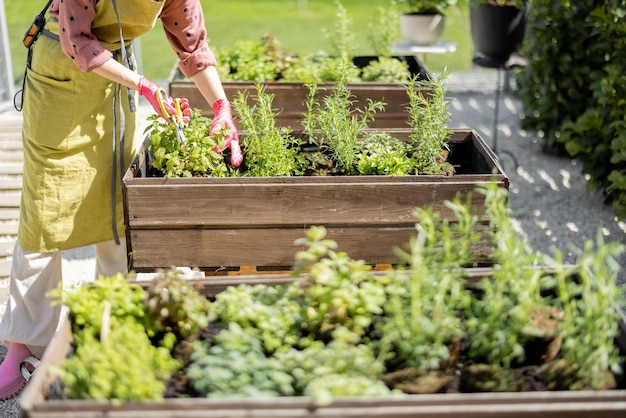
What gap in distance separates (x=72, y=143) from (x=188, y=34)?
514 millimetres

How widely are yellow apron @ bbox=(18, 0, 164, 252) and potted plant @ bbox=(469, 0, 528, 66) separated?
251 centimetres

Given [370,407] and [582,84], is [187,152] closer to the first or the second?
[370,407]

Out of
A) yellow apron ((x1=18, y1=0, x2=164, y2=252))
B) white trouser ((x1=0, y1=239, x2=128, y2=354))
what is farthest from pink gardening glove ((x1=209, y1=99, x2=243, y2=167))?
white trouser ((x1=0, y1=239, x2=128, y2=354))

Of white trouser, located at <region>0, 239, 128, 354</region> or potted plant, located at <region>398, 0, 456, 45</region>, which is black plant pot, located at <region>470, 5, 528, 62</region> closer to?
potted plant, located at <region>398, 0, 456, 45</region>

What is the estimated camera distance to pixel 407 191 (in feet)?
7.48

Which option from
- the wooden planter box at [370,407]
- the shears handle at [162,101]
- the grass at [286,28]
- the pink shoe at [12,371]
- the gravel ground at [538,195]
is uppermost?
the shears handle at [162,101]

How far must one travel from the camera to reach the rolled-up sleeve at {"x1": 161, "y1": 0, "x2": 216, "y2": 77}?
8.22ft

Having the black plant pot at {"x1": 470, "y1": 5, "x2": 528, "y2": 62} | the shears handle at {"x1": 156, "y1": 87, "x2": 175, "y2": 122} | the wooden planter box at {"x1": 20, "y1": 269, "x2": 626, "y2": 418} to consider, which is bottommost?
the black plant pot at {"x1": 470, "y1": 5, "x2": 528, "y2": 62}

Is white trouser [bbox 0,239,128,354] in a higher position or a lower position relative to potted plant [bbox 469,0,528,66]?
lower

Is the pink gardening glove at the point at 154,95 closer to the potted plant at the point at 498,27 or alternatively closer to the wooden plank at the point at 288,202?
the wooden plank at the point at 288,202

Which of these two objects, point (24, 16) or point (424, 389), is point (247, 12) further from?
point (424, 389)

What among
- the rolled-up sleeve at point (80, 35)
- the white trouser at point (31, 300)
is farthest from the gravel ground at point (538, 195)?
the rolled-up sleeve at point (80, 35)

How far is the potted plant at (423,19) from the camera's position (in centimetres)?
456

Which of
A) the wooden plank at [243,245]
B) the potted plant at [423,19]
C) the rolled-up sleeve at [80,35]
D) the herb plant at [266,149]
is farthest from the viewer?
the potted plant at [423,19]
